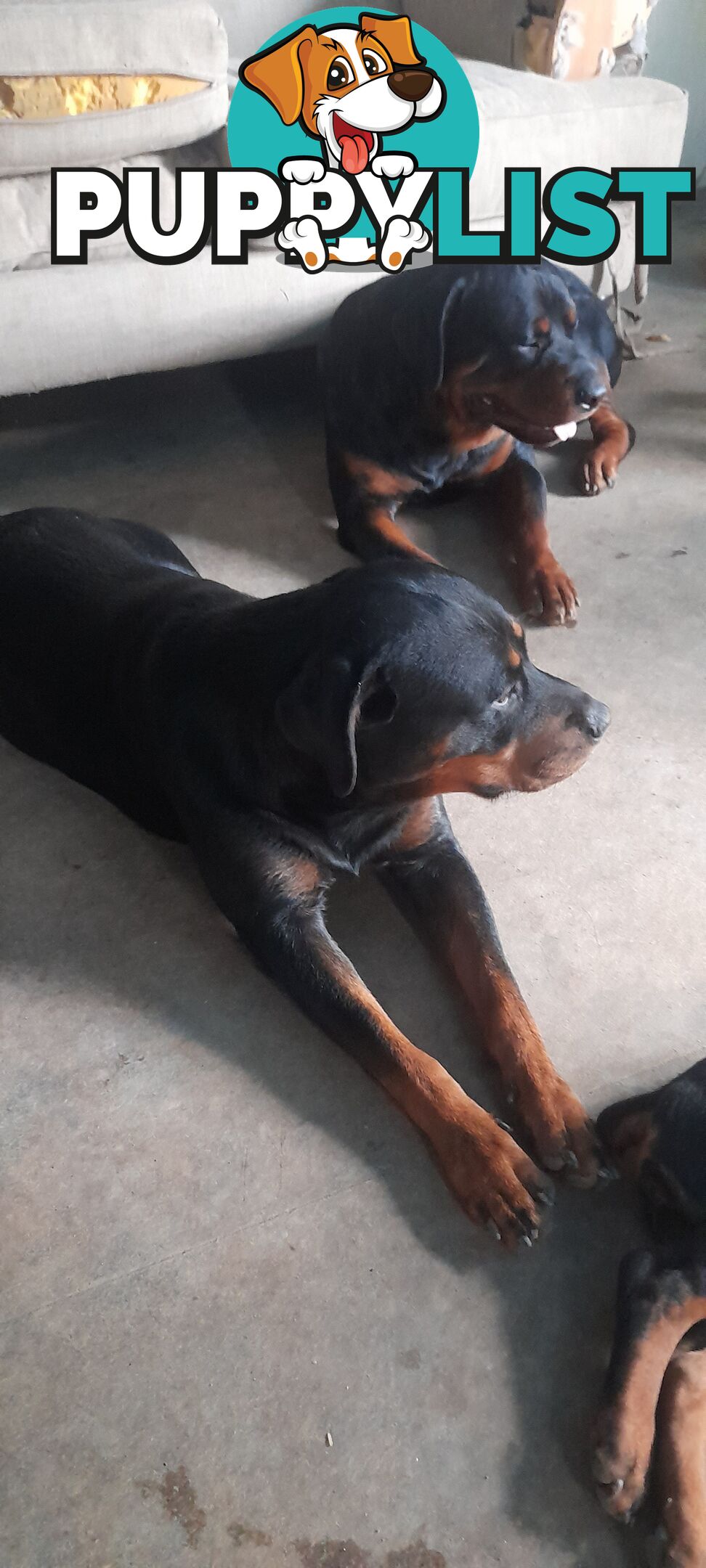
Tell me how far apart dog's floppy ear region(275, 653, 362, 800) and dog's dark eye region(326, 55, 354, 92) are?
7.45 feet

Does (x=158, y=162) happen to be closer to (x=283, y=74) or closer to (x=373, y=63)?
(x=283, y=74)

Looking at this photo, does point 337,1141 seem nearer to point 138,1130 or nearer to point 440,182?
point 138,1130

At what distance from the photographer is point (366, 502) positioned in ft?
8.80

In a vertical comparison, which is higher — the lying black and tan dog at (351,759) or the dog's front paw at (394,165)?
the dog's front paw at (394,165)

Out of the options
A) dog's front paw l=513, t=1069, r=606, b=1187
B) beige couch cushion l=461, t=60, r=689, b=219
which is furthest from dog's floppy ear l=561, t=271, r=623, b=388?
dog's front paw l=513, t=1069, r=606, b=1187

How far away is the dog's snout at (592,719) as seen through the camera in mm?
1646

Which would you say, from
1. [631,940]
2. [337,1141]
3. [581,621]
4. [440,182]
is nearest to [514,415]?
[581,621]

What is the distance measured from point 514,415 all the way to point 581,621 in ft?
1.72

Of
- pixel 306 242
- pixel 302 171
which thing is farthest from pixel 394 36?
pixel 306 242

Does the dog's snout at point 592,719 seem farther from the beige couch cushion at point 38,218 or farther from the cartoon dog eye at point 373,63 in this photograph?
the cartoon dog eye at point 373,63

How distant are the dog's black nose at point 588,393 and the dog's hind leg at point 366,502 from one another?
1.61 ft

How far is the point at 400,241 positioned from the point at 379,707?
213cm

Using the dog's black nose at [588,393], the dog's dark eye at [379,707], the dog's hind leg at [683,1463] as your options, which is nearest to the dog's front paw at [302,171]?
the dog's black nose at [588,393]

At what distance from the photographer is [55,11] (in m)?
2.44
